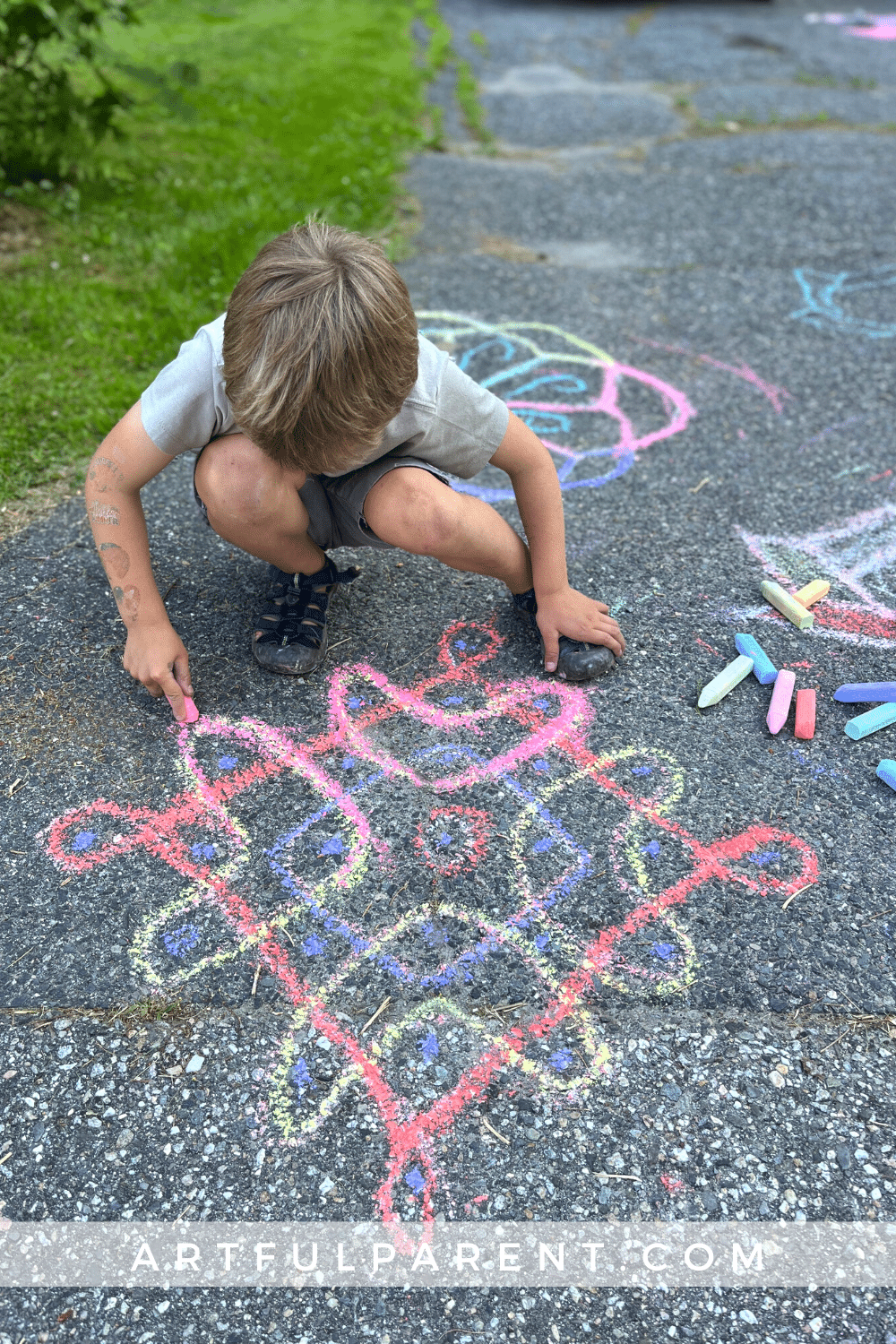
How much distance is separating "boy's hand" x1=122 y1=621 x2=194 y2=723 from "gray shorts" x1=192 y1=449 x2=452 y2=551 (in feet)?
1.00

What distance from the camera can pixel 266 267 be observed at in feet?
5.81

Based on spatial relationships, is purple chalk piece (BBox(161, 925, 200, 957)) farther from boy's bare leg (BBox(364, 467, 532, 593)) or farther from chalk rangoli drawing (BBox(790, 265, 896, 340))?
chalk rangoli drawing (BBox(790, 265, 896, 340))

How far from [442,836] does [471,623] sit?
74cm

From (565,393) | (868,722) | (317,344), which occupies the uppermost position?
(317,344)

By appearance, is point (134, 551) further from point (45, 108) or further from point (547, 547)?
point (45, 108)

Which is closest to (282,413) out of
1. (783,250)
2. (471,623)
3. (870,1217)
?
(471,623)

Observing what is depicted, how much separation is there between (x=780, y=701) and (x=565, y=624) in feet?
1.82

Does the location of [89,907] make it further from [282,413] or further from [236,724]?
[282,413]

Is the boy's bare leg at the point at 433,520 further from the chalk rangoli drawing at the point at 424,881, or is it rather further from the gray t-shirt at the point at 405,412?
the chalk rangoli drawing at the point at 424,881

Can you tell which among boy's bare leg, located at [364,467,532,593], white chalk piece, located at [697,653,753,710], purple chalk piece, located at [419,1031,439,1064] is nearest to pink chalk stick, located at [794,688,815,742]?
white chalk piece, located at [697,653,753,710]

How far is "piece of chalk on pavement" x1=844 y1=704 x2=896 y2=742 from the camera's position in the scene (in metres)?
2.26

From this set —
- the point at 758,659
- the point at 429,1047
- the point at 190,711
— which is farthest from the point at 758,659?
the point at 190,711

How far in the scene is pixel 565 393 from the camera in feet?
11.9

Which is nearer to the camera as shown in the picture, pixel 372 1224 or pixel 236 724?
Result: pixel 372 1224
